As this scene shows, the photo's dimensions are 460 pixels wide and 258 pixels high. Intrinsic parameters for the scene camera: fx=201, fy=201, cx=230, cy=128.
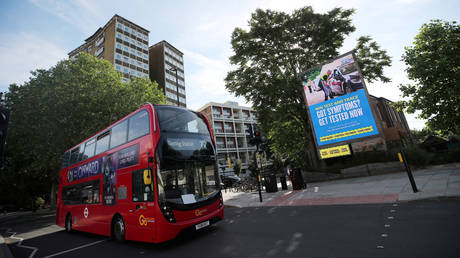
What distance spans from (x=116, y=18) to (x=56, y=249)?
4794 centimetres

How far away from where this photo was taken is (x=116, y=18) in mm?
42000

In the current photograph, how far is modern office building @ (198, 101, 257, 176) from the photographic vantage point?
164 feet

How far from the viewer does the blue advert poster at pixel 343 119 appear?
14008 millimetres

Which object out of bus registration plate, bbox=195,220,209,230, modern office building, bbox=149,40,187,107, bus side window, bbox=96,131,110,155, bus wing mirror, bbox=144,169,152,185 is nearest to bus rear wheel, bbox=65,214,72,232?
bus side window, bbox=96,131,110,155

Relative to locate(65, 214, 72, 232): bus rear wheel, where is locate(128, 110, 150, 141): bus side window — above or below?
above

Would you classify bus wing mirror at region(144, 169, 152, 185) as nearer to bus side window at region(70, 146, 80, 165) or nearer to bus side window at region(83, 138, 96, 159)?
bus side window at region(83, 138, 96, 159)

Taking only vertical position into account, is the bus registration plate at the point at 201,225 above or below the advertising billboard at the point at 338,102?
below

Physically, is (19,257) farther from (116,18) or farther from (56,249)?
(116,18)

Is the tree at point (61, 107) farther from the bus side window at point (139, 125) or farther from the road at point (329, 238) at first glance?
the bus side window at point (139, 125)

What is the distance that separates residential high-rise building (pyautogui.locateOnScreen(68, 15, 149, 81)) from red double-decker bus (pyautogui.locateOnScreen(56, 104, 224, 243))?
120 feet

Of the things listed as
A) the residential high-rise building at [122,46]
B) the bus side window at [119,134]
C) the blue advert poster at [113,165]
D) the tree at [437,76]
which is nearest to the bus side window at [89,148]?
the blue advert poster at [113,165]

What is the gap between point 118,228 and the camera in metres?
6.44

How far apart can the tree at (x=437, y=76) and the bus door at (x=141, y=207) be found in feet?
64.0

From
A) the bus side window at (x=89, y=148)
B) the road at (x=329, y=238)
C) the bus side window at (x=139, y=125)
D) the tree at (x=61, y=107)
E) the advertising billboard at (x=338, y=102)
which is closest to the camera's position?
the road at (x=329, y=238)
